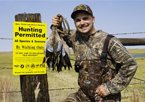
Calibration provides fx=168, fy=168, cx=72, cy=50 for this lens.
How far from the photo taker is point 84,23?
7.36 ft

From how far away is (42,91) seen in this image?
109 inches

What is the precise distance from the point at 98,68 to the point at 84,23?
2.05 feet

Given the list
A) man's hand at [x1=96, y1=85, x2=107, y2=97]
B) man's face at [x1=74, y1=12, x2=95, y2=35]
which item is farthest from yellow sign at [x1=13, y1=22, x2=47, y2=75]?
man's hand at [x1=96, y1=85, x2=107, y2=97]

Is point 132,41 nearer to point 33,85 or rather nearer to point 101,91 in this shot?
point 101,91

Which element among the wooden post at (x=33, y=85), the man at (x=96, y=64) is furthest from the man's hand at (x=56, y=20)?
the wooden post at (x=33, y=85)

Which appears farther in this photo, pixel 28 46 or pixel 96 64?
pixel 28 46

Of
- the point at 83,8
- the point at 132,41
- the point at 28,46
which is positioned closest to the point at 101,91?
the point at 83,8

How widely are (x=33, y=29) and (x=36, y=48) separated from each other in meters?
0.31

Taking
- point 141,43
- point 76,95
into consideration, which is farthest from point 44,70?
point 141,43

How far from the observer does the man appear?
83.6 inches

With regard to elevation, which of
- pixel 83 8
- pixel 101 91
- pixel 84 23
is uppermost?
pixel 83 8

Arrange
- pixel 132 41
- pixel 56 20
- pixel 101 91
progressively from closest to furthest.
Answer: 1. pixel 101 91
2. pixel 56 20
3. pixel 132 41

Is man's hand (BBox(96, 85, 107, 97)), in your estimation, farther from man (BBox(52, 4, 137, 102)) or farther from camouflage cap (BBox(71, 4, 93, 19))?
camouflage cap (BBox(71, 4, 93, 19))

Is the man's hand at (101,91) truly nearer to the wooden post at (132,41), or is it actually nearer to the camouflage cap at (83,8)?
the camouflage cap at (83,8)
